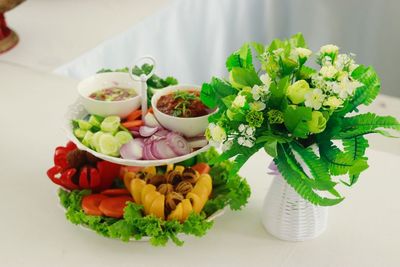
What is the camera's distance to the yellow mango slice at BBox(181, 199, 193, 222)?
1058mm

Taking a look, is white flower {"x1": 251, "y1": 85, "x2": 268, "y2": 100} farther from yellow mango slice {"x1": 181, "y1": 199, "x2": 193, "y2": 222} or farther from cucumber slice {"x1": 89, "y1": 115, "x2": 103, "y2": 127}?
cucumber slice {"x1": 89, "y1": 115, "x2": 103, "y2": 127}

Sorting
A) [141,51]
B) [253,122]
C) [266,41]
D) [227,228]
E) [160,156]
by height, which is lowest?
[266,41]

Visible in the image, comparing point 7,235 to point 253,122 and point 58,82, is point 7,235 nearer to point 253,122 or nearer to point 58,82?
point 253,122

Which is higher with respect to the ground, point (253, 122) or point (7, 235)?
point (253, 122)

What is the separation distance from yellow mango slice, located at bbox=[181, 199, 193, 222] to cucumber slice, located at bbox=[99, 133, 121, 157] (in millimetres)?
135

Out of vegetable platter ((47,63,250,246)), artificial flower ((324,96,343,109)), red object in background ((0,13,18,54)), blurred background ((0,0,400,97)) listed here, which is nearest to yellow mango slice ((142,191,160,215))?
vegetable platter ((47,63,250,246))

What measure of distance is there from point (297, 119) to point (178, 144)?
0.77 feet

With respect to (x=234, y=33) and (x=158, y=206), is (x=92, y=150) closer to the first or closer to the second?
(x=158, y=206)

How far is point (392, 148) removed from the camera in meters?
1.58

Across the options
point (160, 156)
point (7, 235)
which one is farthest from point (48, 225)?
point (160, 156)

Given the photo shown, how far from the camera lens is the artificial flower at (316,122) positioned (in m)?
0.92

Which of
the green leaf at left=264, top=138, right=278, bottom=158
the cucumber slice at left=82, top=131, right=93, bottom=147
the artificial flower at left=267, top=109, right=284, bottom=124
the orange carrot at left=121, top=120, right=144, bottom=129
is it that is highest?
the artificial flower at left=267, top=109, right=284, bottom=124

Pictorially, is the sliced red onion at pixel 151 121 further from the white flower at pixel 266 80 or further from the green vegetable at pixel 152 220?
the white flower at pixel 266 80

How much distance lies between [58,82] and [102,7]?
49cm
